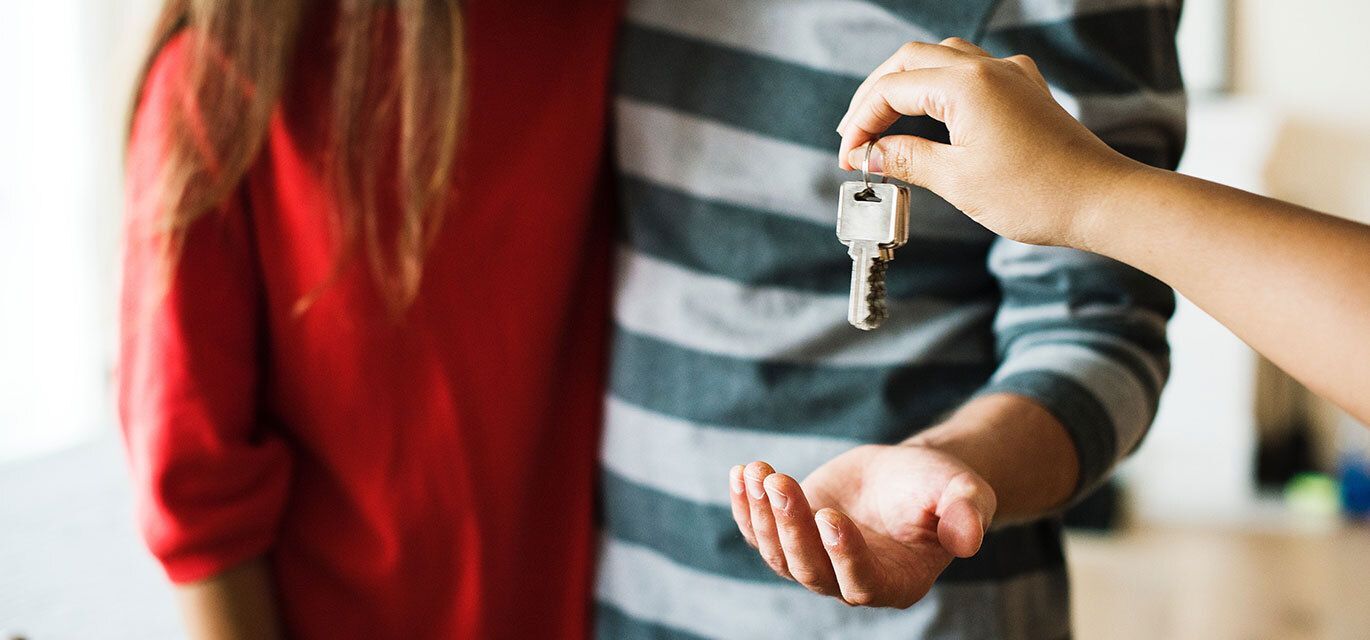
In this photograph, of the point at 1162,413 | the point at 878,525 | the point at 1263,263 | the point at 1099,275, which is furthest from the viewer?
the point at 1162,413

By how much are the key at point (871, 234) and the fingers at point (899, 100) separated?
20mm

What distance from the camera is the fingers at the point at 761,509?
38 centimetres

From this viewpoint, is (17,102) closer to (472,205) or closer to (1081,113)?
(472,205)

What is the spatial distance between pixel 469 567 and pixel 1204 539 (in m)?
2.23

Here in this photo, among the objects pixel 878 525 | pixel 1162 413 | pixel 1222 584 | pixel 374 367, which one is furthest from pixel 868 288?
pixel 1162 413

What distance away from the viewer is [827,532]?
0.37 meters

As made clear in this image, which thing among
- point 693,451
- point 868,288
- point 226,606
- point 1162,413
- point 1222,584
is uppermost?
point 868,288

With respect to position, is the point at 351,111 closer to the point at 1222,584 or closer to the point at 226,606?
the point at 226,606

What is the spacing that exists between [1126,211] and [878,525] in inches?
6.9

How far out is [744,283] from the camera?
2.16 ft

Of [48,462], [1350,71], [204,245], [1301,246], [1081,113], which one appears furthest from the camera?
[1350,71]

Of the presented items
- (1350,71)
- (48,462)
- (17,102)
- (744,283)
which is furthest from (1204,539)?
(17,102)

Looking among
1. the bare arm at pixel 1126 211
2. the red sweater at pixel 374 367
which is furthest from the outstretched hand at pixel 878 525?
the red sweater at pixel 374 367

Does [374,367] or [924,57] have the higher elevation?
[924,57]
